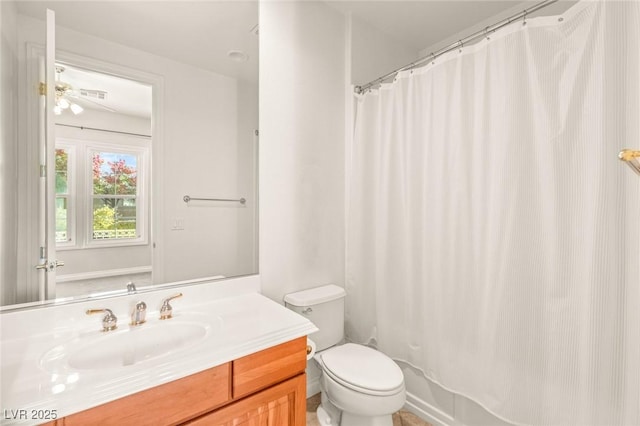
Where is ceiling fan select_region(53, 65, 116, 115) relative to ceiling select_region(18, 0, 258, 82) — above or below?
below

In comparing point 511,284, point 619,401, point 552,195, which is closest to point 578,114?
point 552,195

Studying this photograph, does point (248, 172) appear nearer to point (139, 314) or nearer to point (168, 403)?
point (139, 314)

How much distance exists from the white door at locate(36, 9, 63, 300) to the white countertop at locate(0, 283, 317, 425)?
4.9 inches

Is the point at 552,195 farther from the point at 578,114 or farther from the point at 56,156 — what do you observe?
the point at 56,156

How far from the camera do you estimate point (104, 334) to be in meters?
1.05

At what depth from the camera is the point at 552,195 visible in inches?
46.1

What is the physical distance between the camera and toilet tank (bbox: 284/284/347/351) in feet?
5.37

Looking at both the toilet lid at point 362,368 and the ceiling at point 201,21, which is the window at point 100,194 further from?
the toilet lid at point 362,368

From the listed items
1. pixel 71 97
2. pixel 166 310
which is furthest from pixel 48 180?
pixel 166 310

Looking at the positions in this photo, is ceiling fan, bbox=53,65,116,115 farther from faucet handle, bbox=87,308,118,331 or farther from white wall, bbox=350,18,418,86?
white wall, bbox=350,18,418,86

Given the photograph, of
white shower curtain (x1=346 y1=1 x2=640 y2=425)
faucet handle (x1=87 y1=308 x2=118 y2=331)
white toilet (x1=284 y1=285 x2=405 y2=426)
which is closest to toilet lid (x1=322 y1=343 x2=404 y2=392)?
white toilet (x1=284 y1=285 x2=405 y2=426)

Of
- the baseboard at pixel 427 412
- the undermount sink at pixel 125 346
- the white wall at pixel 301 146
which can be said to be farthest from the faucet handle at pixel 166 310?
the baseboard at pixel 427 412

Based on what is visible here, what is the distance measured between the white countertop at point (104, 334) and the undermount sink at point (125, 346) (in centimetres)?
2

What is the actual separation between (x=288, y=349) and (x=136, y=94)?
1258mm
